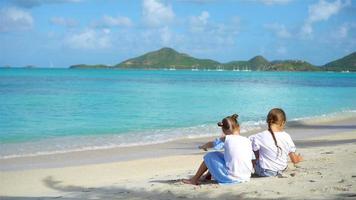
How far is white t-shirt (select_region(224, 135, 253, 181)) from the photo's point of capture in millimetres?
8055

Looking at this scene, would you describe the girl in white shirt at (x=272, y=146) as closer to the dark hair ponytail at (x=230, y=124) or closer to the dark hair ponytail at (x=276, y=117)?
the dark hair ponytail at (x=276, y=117)

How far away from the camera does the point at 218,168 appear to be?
27.0 feet

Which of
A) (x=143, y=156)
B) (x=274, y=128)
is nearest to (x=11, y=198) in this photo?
(x=274, y=128)

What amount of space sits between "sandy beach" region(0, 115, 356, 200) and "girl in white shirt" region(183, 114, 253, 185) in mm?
191

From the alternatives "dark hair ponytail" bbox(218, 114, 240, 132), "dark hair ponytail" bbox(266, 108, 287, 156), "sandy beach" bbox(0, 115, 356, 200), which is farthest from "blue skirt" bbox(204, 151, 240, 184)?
"dark hair ponytail" bbox(266, 108, 287, 156)

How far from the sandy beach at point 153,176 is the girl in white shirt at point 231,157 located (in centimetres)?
19

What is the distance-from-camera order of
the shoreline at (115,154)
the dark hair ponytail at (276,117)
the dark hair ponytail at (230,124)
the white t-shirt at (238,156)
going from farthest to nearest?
1. the shoreline at (115,154)
2. the dark hair ponytail at (276,117)
3. the dark hair ponytail at (230,124)
4. the white t-shirt at (238,156)

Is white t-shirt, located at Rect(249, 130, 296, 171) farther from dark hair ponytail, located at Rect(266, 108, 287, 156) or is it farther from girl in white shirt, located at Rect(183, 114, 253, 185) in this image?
girl in white shirt, located at Rect(183, 114, 253, 185)

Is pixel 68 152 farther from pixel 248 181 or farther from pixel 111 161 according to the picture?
pixel 248 181

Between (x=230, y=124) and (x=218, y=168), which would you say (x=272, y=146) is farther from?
(x=218, y=168)

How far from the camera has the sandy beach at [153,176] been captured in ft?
24.9

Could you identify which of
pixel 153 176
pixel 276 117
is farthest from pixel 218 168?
pixel 153 176

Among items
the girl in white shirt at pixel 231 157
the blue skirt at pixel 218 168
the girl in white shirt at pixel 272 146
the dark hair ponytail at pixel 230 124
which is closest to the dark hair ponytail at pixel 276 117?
the girl in white shirt at pixel 272 146

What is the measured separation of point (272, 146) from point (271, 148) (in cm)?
4
